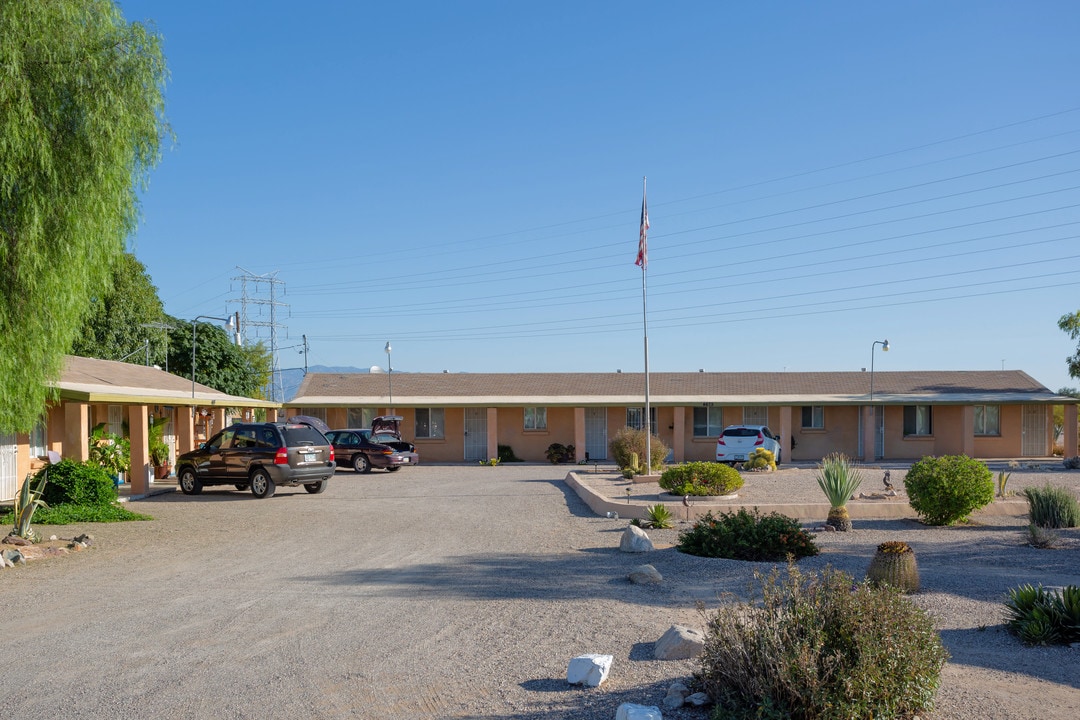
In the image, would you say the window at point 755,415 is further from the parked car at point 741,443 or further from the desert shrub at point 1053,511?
the desert shrub at point 1053,511

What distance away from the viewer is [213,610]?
9.13 metres

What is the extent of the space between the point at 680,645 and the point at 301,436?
54.7ft

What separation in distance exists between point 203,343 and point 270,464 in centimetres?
3428

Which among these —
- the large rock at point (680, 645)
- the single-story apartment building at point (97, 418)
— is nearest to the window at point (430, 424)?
the single-story apartment building at point (97, 418)

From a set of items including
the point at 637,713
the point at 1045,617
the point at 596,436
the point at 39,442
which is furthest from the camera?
the point at 596,436

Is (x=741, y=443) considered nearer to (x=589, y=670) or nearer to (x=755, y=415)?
(x=755, y=415)

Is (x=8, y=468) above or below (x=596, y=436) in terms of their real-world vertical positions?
above

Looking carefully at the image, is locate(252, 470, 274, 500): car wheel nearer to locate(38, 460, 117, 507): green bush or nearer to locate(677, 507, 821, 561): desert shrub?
locate(38, 460, 117, 507): green bush

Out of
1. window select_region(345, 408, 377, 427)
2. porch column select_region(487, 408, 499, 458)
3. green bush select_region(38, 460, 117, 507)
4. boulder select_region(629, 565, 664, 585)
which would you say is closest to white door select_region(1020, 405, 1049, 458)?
porch column select_region(487, 408, 499, 458)

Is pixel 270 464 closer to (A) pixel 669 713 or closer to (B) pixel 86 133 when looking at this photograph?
(B) pixel 86 133

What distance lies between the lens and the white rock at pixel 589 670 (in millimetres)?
6410

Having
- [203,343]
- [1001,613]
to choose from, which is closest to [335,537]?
[1001,613]

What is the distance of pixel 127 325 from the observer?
47.8 meters

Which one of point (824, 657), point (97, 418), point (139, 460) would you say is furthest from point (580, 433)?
point (824, 657)
